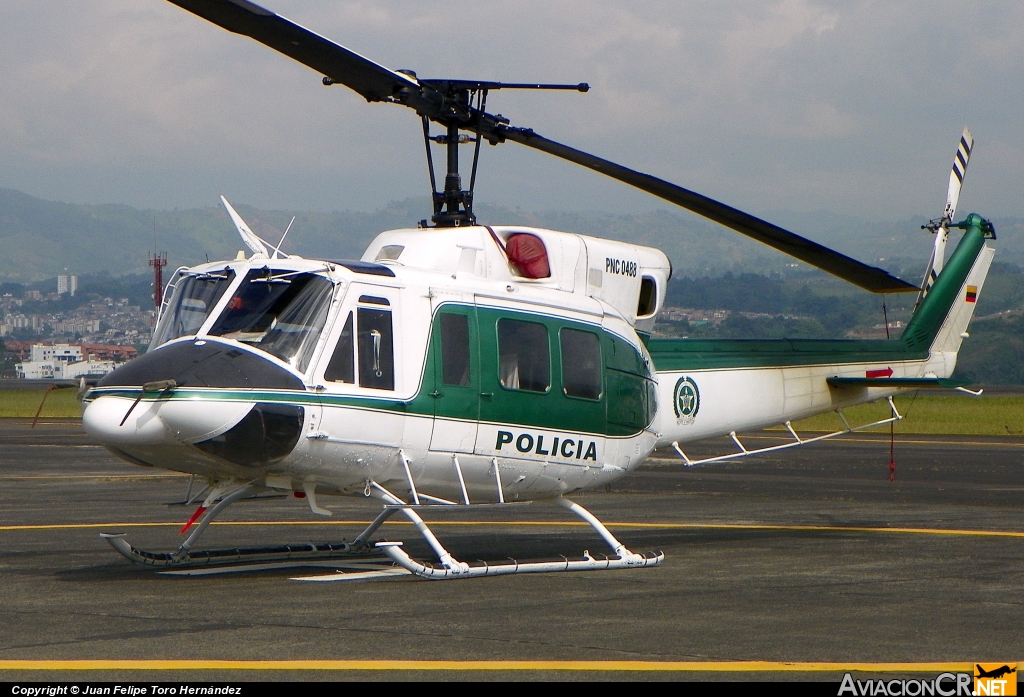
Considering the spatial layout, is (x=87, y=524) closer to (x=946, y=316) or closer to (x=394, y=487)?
(x=394, y=487)

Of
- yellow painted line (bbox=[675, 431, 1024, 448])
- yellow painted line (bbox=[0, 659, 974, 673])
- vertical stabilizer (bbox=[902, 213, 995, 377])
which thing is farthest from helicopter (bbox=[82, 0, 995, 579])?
yellow painted line (bbox=[675, 431, 1024, 448])

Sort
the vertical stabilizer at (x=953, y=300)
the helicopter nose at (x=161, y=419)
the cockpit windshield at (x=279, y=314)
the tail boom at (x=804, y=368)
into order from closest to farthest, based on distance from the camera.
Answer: the helicopter nose at (x=161, y=419) → the cockpit windshield at (x=279, y=314) → the tail boom at (x=804, y=368) → the vertical stabilizer at (x=953, y=300)

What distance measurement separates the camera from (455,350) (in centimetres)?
1127

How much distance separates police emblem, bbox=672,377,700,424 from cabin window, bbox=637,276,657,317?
3.10 ft

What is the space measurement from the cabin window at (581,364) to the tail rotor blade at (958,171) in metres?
6.23

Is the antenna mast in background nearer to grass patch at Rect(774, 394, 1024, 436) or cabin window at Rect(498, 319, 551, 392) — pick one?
cabin window at Rect(498, 319, 551, 392)

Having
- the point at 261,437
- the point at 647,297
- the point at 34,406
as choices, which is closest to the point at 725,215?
the point at 647,297

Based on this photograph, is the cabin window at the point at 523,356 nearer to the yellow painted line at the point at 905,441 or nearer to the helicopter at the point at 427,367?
the helicopter at the point at 427,367

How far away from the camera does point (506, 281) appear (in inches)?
470

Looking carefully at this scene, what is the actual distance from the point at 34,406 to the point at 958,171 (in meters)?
52.0

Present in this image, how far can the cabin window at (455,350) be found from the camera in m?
11.2

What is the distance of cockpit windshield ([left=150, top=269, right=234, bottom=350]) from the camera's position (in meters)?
10.4

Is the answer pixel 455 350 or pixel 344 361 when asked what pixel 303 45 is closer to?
pixel 344 361

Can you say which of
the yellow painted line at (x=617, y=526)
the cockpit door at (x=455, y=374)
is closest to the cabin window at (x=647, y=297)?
the cockpit door at (x=455, y=374)
